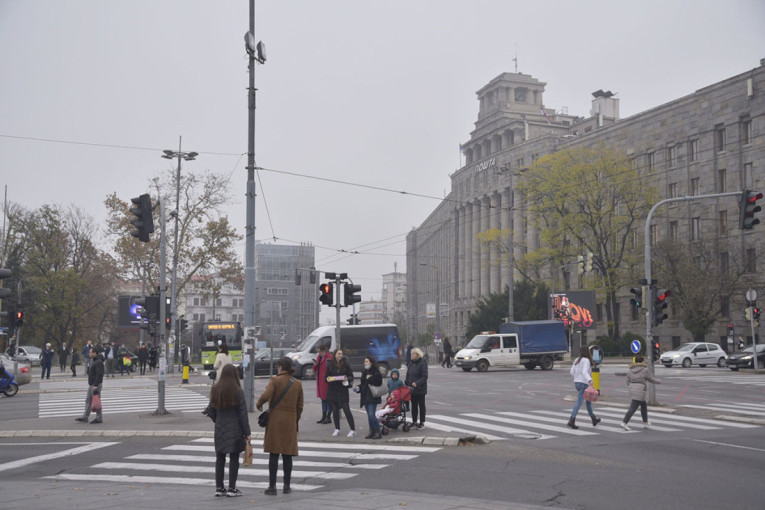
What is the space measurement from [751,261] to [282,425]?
54875mm

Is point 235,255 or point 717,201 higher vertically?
point 717,201

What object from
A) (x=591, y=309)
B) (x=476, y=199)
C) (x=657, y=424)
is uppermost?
(x=476, y=199)

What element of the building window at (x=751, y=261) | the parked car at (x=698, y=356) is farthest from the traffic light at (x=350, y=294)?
the building window at (x=751, y=261)

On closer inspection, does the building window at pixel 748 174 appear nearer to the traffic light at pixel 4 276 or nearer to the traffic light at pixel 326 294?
the traffic light at pixel 326 294

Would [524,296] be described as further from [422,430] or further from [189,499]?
[189,499]

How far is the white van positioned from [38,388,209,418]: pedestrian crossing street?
607cm

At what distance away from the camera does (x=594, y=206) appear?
56969mm

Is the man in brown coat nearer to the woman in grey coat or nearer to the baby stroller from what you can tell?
the baby stroller

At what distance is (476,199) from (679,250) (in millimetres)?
46673

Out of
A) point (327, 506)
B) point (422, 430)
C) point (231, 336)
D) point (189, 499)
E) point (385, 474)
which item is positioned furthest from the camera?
point (231, 336)

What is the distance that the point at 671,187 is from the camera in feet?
219

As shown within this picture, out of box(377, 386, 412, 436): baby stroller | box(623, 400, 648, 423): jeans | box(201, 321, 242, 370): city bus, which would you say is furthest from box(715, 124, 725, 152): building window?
box(377, 386, 412, 436): baby stroller

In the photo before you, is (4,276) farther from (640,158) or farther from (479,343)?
(640,158)

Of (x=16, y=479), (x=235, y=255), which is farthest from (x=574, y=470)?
(x=235, y=255)
